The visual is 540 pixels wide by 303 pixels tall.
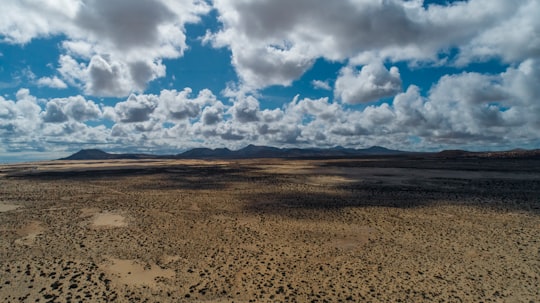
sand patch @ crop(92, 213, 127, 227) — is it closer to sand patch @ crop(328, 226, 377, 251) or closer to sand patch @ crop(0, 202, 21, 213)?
sand patch @ crop(0, 202, 21, 213)

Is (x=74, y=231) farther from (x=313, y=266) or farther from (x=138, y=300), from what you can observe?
(x=313, y=266)

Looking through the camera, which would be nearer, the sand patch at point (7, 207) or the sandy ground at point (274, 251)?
the sandy ground at point (274, 251)

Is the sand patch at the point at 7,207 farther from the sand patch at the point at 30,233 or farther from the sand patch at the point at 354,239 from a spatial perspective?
the sand patch at the point at 354,239

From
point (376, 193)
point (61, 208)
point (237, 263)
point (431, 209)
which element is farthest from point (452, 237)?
point (61, 208)

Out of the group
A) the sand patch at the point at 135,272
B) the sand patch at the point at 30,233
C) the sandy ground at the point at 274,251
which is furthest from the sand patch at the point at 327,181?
the sand patch at the point at 30,233

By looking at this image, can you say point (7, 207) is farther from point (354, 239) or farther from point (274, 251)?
point (354, 239)

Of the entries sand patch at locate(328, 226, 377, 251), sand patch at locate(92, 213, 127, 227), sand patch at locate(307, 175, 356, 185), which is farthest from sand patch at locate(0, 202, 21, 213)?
sand patch at locate(307, 175, 356, 185)
